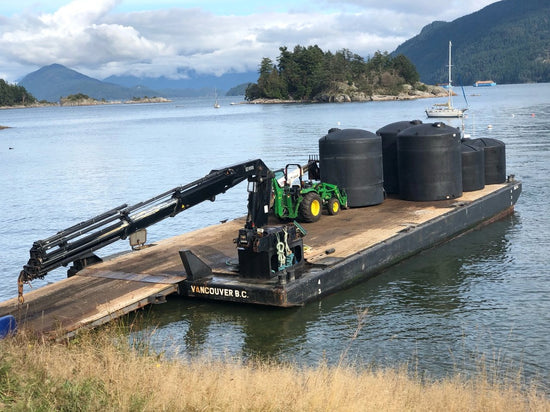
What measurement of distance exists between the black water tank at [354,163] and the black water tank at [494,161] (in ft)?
19.9

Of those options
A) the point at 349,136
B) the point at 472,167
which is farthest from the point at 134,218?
the point at 472,167

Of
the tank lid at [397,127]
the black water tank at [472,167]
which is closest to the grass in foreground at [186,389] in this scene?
the black water tank at [472,167]

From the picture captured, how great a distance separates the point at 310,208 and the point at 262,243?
574 centimetres

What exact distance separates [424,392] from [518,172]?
29.8 meters

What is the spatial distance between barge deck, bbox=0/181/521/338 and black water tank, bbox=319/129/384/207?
634mm

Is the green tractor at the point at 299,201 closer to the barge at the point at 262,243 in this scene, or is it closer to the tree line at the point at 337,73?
the barge at the point at 262,243

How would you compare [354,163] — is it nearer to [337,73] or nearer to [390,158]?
[390,158]

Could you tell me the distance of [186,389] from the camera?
28.9 ft

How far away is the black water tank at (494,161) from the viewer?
27.3 meters

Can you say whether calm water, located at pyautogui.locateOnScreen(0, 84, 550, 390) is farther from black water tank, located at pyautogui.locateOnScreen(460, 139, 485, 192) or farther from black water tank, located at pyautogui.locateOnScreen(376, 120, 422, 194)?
black water tank, located at pyautogui.locateOnScreen(376, 120, 422, 194)

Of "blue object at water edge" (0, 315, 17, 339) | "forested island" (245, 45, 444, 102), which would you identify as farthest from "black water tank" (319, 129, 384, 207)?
"forested island" (245, 45, 444, 102)

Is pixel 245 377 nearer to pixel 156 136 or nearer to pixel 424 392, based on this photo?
pixel 424 392

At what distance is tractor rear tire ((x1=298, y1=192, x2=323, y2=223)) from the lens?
2100 cm

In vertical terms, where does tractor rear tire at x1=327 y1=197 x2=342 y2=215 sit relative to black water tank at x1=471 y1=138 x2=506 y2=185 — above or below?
below
